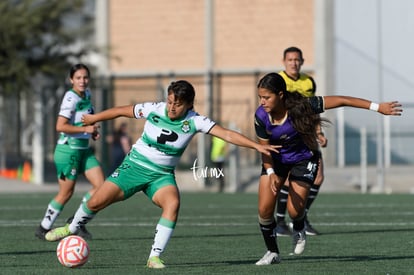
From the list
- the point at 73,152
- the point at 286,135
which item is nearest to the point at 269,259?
the point at 286,135

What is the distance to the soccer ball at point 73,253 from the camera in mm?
10477

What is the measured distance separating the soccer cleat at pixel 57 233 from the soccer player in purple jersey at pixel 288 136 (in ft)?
7.20

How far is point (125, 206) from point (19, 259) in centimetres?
1093

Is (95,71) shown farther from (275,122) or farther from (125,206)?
(275,122)

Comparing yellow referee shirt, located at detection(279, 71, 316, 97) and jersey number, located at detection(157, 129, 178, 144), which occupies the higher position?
yellow referee shirt, located at detection(279, 71, 316, 97)

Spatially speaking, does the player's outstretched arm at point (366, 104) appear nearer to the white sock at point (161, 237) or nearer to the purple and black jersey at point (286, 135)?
the purple and black jersey at point (286, 135)

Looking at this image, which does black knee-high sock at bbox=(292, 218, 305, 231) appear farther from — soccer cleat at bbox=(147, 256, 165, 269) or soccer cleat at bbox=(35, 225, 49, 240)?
soccer cleat at bbox=(35, 225, 49, 240)

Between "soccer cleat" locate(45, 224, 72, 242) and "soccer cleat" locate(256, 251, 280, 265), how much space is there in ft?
7.18

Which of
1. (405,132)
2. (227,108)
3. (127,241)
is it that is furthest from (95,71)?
(127,241)

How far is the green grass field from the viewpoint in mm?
10633

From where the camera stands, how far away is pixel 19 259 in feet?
37.9

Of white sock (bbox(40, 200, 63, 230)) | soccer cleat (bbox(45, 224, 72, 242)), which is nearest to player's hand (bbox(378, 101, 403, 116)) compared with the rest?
soccer cleat (bbox(45, 224, 72, 242))

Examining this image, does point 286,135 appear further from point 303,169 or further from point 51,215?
point 51,215

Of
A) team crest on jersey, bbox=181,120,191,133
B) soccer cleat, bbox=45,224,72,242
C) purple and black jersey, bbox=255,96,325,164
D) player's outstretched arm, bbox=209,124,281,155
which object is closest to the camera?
player's outstretched arm, bbox=209,124,281,155
